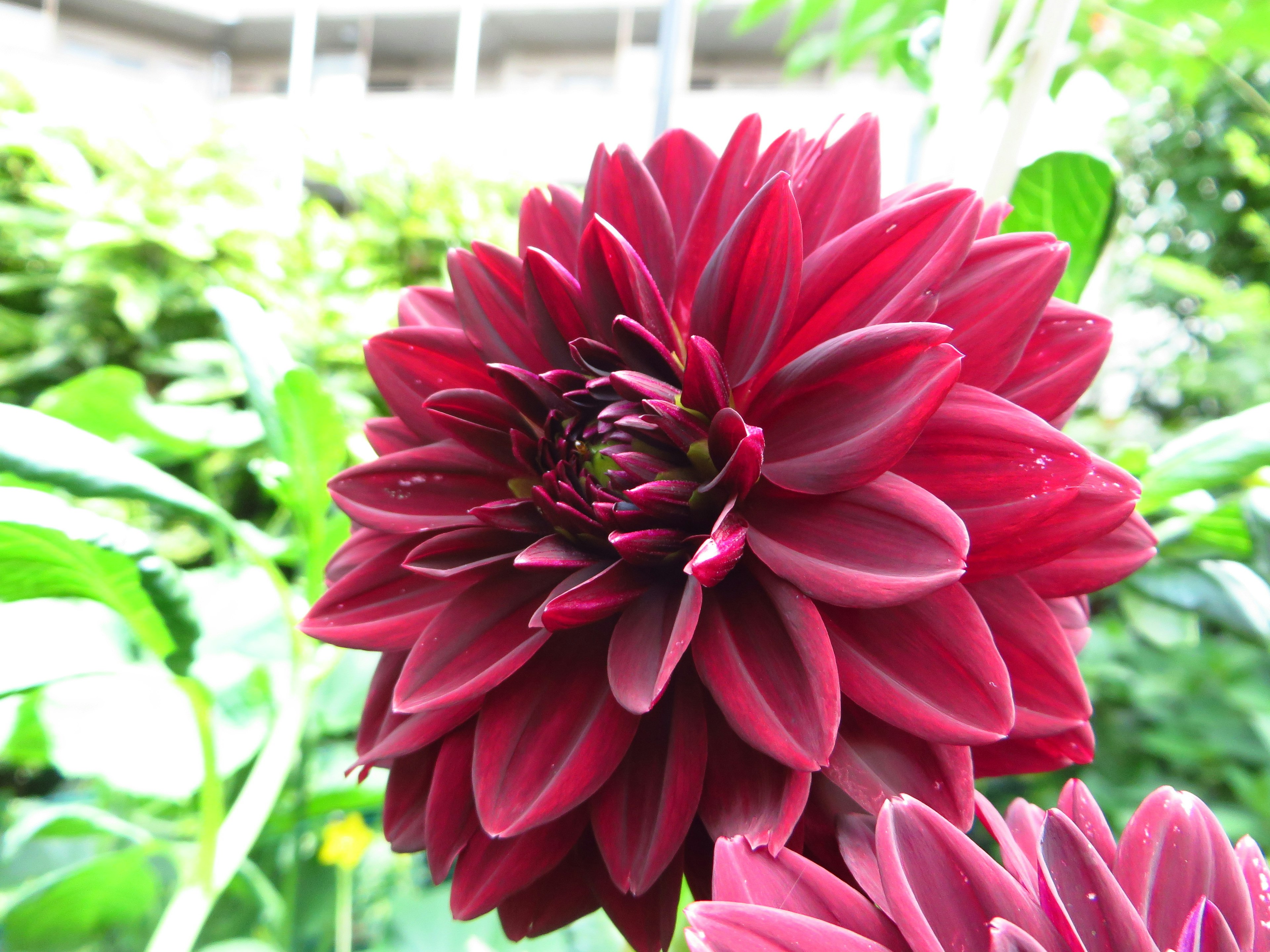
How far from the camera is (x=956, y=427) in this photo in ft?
0.58

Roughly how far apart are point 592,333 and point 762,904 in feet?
0.52

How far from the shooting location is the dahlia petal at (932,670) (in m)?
A: 0.15

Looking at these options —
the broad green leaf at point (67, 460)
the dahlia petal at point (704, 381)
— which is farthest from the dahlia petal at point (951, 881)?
the broad green leaf at point (67, 460)

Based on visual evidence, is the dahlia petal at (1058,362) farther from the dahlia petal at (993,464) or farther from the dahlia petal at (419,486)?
the dahlia petal at (419,486)

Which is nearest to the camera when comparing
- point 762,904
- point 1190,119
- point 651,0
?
point 762,904

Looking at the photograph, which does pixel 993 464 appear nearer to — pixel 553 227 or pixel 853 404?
pixel 853 404

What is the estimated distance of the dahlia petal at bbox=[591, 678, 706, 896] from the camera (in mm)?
169

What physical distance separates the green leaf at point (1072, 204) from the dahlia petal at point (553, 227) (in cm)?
19

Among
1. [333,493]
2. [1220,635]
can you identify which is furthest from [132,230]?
[1220,635]

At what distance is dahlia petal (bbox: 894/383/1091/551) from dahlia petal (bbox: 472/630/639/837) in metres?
0.10

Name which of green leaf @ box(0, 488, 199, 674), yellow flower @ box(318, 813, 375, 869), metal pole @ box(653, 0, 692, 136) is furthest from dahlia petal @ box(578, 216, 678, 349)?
yellow flower @ box(318, 813, 375, 869)

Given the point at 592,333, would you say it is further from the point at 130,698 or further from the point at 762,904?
the point at 130,698

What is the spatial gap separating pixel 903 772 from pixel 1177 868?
0.22ft

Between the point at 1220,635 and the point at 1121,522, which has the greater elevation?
the point at 1121,522
